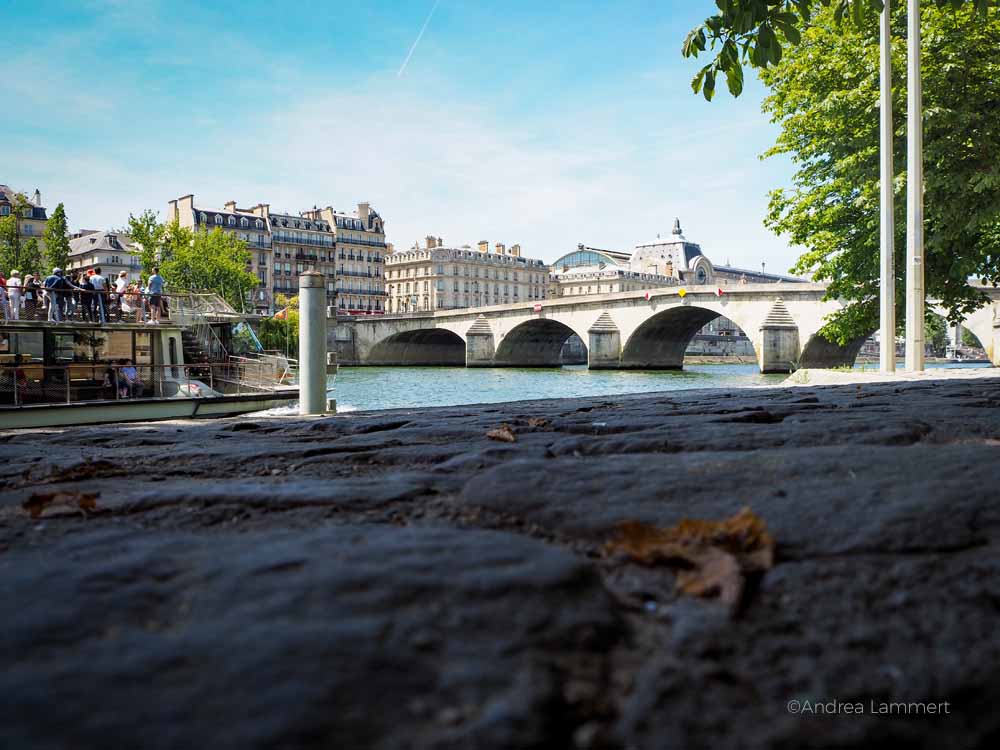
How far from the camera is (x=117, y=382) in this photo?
15375 millimetres

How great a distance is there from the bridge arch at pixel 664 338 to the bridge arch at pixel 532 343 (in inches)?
244

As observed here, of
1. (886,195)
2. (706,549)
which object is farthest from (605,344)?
(706,549)

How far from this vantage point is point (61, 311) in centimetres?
1586

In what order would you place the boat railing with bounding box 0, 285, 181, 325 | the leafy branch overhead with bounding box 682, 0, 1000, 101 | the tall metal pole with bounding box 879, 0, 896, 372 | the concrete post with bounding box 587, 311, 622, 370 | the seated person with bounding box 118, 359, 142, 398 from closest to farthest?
the leafy branch overhead with bounding box 682, 0, 1000, 101, the tall metal pole with bounding box 879, 0, 896, 372, the boat railing with bounding box 0, 285, 181, 325, the seated person with bounding box 118, 359, 142, 398, the concrete post with bounding box 587, 311, 622, 370

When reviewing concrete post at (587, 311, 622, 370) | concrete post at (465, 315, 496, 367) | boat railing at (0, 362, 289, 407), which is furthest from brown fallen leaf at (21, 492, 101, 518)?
concrete post at (465, 315, 496, 367)

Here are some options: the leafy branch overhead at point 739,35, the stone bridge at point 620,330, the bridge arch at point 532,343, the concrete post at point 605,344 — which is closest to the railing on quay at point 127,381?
the leafy branch overhead at point 739,35

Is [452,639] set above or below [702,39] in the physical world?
below

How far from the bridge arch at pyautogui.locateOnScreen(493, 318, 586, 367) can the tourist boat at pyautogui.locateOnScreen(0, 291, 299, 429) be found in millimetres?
37302

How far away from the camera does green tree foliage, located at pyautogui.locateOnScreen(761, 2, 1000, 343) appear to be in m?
13.7

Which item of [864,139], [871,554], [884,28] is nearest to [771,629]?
[871,554]

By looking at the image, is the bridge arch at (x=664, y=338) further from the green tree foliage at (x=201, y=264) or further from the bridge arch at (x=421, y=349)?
the green tree foliage at (x=201, y=264)

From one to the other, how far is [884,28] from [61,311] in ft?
49.8

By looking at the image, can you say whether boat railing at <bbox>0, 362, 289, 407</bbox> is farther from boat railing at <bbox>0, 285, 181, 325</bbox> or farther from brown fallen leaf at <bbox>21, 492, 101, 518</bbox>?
brown fallen leaf at <bbox>21, 492, 101, 518</bbox>

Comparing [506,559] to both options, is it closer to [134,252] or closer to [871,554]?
[871,554]
